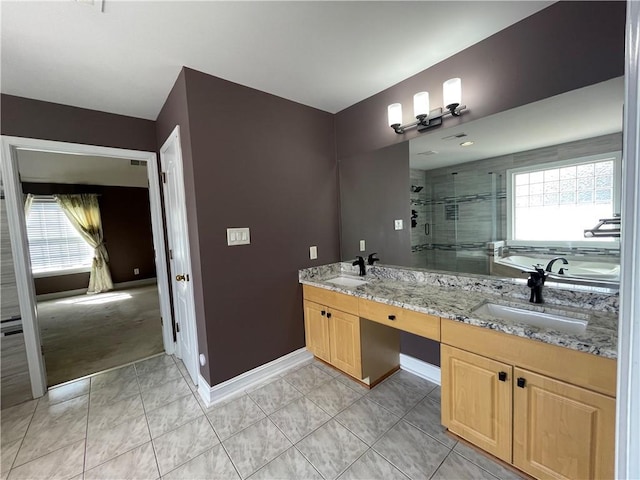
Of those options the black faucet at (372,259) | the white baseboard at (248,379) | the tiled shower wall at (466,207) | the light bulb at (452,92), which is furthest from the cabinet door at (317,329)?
the light bulb at (452,92)

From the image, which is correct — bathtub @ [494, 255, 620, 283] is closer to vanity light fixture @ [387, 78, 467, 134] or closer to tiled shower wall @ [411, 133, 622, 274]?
tiled shower wall @ [411, 133, 622, 274]

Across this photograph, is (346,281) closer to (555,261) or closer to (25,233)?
(555,261)

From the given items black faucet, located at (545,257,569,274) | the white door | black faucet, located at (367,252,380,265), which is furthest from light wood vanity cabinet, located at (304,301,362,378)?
black faucet, located at (545,257,569,274)

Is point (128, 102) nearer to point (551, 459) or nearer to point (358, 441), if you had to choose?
point (358, 441)

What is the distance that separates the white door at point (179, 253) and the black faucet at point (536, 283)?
90.8 inches

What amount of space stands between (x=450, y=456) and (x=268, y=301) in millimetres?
1575

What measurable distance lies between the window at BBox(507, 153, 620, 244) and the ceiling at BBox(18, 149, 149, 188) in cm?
404

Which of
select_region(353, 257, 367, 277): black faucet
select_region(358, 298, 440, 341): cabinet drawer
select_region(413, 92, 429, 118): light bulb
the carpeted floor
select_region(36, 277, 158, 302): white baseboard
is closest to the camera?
select_region(358, 298, 440, 341): cabinet drawer

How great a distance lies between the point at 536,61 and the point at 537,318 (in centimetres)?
144

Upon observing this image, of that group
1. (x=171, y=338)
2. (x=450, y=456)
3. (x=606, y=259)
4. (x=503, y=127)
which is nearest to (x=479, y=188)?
(x=503, y=127)

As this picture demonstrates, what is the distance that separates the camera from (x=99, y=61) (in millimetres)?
1756

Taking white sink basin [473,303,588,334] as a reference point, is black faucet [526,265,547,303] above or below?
above

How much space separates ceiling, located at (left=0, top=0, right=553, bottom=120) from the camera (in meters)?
1.40

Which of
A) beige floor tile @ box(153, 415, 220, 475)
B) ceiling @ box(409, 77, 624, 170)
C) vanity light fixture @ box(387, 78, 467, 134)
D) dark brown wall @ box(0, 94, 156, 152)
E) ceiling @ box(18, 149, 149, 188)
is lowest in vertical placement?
beige floor tile @ box(153, 415, 220, 475)
